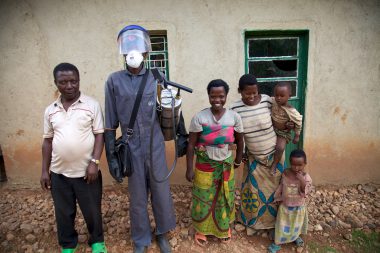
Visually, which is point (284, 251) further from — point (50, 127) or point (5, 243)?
point (5, 243)

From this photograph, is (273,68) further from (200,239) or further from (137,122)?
(200,239)

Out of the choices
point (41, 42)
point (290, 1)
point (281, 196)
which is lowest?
point (281, 196)

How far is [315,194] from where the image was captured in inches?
141

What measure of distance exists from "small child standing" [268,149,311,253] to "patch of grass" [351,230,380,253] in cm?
62

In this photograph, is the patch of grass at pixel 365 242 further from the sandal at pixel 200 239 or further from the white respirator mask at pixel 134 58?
the white respirator mask at pixel 134 58

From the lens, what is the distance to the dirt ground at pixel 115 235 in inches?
101

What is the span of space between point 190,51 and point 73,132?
72.7 inches

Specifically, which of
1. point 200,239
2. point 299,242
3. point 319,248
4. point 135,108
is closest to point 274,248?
point 299,242

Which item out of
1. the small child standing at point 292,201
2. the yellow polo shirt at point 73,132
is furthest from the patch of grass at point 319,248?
the yellow polo shirt at point 73,132

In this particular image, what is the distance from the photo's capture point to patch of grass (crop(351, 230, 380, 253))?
258 centimetres

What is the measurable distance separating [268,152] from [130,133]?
49.4 inches

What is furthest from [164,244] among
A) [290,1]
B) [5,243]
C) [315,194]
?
[290,1]

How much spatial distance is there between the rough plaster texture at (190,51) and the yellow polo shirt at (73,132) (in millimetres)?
1351

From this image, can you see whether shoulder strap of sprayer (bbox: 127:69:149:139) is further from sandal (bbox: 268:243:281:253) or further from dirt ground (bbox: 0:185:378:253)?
sandal (bbox: 268:243:281:253)
